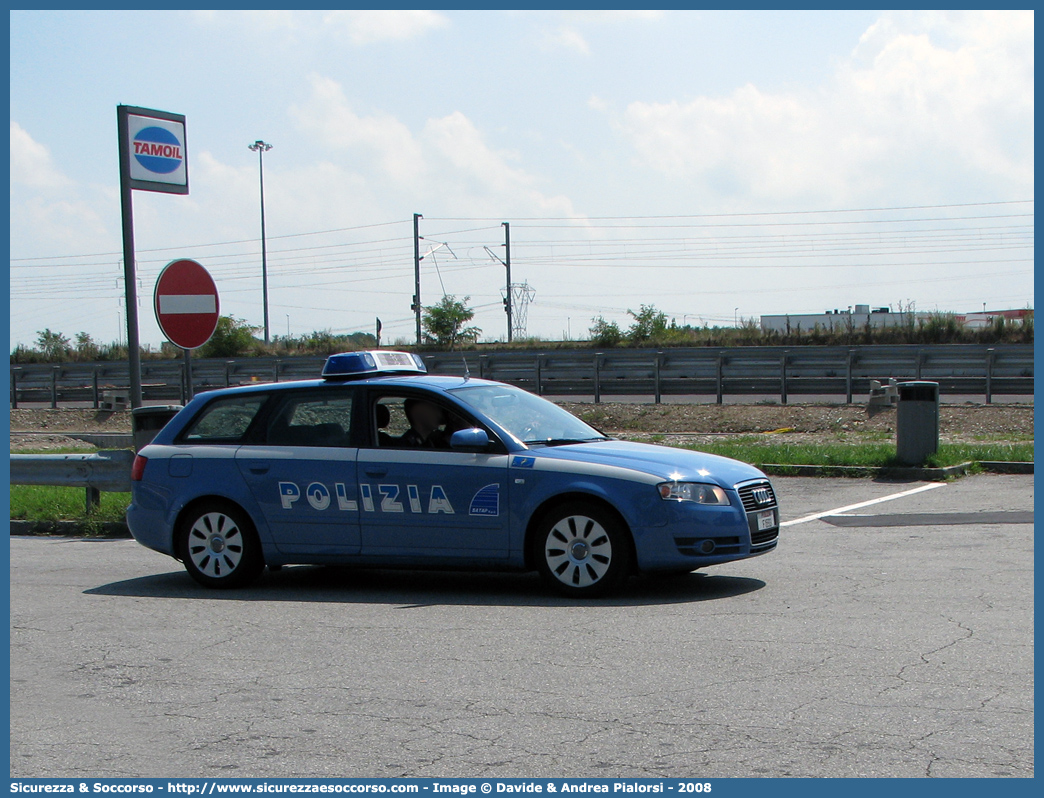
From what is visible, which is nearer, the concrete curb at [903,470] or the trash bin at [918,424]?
the concrete curb at [903,470]

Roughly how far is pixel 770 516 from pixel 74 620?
15.6ft

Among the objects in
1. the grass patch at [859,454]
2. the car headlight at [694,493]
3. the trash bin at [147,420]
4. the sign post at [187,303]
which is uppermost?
the sign post at [187,303]

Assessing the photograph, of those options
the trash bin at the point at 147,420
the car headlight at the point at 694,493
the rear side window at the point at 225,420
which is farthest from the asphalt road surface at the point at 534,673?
the trash bin at the point at 147,420

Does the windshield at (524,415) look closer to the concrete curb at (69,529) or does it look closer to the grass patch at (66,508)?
the concrete curb at (69,529)

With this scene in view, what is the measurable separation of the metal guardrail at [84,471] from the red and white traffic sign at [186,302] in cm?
162

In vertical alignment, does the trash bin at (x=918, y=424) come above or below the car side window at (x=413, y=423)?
below

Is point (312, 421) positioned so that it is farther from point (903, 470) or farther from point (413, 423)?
point (903, 470)

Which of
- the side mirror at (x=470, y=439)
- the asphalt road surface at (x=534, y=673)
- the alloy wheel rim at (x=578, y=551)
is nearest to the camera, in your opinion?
the asphalt road surface at (x=534, y=673)

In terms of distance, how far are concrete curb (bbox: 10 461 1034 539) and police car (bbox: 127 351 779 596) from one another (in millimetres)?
3838

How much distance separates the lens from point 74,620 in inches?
300

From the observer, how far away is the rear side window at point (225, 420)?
8.91m

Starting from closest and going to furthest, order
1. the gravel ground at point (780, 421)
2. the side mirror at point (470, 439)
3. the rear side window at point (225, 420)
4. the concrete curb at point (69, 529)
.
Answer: the side mirror at point (470, 439) < the rear side window at point (225, 420) < the concrete curb at point (69, 529) < the gravel ground at point (780, 421)

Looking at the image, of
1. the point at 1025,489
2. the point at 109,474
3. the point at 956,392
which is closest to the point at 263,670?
the point at 109,474

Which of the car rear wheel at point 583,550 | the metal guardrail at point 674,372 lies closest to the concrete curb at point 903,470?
the car rear wheel at point 583,550
